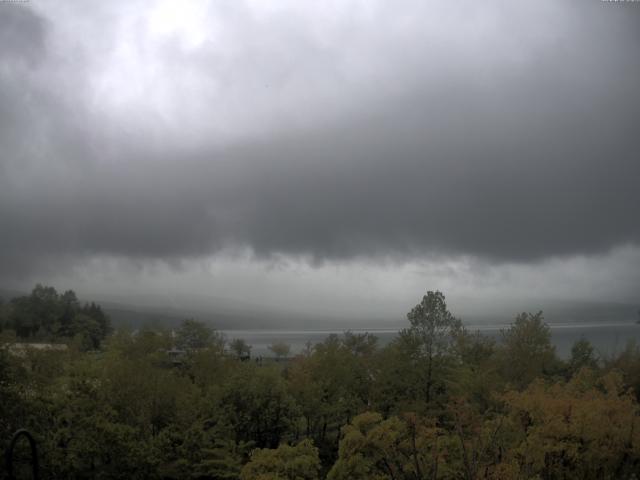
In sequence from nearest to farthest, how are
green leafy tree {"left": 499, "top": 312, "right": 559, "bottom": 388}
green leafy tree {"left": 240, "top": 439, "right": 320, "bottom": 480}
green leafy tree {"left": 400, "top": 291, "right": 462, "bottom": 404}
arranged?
green leafy tree {"left": 240, "top": 439, "right": 320, "bottom": 480}, green leafy tree {"left": 400, "top": 291, "right": 462, "bottom": 404}, green leafy tree {"left": 499, "top": 312, "right": 559, "bottom": 388}

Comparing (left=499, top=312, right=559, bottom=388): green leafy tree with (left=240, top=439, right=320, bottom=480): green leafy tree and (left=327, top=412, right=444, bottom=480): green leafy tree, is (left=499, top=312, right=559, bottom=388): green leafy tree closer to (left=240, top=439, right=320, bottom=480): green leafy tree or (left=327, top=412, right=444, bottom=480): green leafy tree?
(left=327, top=412, right=444, bottom=480): green leafy tree

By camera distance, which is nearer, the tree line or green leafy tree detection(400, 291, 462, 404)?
the tree line

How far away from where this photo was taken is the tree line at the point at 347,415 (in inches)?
973

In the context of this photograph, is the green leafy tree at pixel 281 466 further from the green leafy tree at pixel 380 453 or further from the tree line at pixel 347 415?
the green leafy tree at pixel 380 453

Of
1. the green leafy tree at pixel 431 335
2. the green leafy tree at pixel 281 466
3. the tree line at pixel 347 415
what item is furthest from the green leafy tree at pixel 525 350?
the green leafy tree at pixel 281 466

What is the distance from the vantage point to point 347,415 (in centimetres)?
4250

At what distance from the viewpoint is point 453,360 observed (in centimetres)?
4138

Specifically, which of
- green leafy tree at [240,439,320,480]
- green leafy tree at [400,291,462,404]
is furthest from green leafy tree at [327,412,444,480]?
green leafy tree at [400,291,462,404]

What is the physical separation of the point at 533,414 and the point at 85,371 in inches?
1058

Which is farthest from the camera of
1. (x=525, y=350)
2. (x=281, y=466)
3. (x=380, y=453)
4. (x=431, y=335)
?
(x=525, y=350)

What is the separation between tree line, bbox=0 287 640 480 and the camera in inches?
973

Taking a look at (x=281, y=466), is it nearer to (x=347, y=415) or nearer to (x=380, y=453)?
(x=380, y=453)

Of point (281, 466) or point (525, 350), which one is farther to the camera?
point (525, 350)

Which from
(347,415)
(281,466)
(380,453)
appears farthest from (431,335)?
(281,466)
